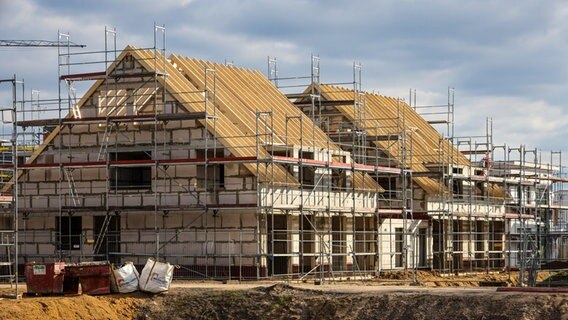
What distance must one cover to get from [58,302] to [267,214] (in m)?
9.85

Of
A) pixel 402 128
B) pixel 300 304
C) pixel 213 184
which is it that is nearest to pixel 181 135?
pixel 213 184

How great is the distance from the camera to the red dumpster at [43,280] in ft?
110

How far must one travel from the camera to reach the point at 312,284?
3803cm

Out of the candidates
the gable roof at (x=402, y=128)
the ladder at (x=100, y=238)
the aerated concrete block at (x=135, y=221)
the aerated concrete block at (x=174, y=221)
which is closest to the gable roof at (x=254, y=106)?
the gable roof at (x=402, y=128)

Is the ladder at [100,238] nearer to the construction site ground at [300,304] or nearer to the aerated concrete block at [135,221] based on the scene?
the aerated concrete block at [135,221]

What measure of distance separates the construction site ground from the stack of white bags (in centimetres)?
24

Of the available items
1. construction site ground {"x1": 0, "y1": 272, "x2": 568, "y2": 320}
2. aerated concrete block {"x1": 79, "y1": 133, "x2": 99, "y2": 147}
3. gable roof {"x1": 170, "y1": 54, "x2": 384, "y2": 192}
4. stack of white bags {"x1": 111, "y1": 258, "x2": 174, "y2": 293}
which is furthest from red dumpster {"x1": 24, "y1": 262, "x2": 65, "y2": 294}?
aerated concrete block {"x1": 79, "y1": 133, "x2": 99, "y2": 147}

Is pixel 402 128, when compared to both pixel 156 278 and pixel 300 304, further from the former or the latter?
pixel 300 304

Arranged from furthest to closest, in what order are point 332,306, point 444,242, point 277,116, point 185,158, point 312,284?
point 444,242, point 277,116, point 185,158, point 312,284, point 332,306

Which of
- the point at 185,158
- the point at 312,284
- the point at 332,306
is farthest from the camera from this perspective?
the point at 185,158

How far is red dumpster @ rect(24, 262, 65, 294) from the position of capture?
33562 mm

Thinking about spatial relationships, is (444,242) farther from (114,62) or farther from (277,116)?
(114,62)

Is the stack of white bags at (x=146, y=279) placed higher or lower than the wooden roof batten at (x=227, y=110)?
lower

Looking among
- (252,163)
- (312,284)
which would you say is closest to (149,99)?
(252,163)
